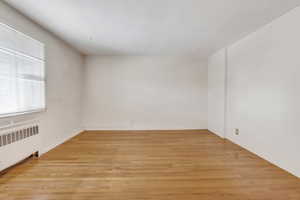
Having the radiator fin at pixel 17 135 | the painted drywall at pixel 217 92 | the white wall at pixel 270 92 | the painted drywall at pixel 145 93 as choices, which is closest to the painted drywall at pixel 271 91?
the white wall at pixel 270 92

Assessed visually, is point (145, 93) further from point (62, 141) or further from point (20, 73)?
point (20, 73)

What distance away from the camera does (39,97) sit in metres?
2.87

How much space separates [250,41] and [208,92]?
7.10 feet

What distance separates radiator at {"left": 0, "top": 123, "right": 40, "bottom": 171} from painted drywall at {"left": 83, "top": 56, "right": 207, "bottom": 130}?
2.35 metres

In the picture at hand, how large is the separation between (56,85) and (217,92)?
13.2ft

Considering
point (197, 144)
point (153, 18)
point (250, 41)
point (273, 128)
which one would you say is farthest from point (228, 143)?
point (153, 18)

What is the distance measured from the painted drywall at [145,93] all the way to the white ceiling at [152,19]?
1.14 meters

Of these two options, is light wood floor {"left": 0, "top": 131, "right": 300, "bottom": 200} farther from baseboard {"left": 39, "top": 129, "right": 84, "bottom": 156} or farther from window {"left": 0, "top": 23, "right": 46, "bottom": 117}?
window {"left": 0, "top": 23, "right": 46, "bottom": 117}

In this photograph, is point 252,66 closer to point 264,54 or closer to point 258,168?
point 264,54

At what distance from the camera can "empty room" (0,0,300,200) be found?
203cm

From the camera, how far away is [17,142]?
232cm

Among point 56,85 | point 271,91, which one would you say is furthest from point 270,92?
point 56,85

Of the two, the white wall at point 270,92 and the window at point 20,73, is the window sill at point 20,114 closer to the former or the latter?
the window at point 20,73

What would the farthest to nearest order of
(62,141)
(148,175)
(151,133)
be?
(151,133), (62,141), (148,175)
